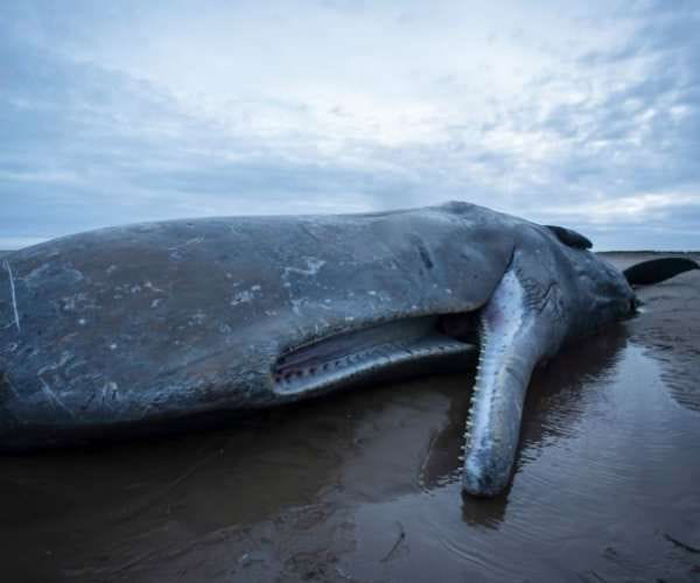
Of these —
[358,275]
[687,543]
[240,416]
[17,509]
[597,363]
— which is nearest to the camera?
[687,543]

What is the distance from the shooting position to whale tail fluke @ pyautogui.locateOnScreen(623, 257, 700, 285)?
8.59 meters

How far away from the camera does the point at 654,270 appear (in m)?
9.02

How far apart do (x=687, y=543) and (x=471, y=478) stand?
90 cm

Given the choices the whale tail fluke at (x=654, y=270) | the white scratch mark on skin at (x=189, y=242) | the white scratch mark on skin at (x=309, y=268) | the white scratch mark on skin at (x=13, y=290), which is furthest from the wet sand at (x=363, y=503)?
the whale tail fluke at (x=654, y=270)

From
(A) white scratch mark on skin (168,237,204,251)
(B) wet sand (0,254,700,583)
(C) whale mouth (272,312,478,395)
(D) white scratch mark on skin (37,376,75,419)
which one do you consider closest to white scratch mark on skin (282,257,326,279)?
(C) whale mouth (272,312,478,395)

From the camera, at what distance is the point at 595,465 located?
2768 millimetres

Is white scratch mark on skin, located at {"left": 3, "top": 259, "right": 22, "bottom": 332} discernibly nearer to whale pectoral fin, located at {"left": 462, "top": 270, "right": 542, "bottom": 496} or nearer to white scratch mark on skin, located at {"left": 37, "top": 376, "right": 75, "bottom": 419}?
white scratch mark on skin, located at {"left": 37, "top": 376, "right": 75, "bottom": 419}

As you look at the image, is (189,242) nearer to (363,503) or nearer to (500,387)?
(363,503)

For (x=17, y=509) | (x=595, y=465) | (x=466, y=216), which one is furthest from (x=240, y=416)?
(x=466, y=216)

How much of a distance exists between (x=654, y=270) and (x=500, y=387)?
24.7 feet

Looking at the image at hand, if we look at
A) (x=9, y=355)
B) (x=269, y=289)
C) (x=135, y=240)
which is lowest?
(x=9, y=355)

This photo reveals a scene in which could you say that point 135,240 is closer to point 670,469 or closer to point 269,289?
point 269,289

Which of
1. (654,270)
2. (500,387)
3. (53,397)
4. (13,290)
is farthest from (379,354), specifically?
(654,270)

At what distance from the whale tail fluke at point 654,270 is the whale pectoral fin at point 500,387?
570 cm
